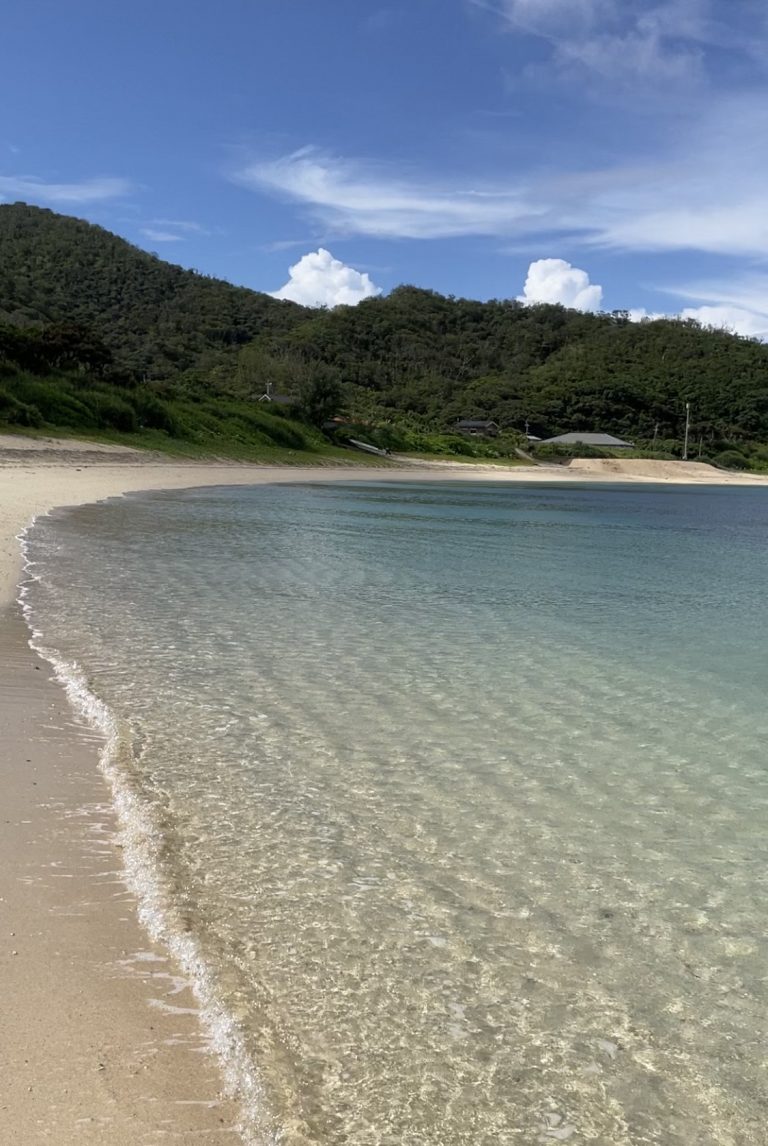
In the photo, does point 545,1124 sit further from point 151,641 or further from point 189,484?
point 189,484

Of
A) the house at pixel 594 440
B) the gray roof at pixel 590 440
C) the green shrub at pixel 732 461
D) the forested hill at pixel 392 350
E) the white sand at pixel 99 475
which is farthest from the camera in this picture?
the gray roof at pixel 590 440

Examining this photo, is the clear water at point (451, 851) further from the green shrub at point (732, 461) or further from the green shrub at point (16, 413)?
the green shrub at point (732, 461)

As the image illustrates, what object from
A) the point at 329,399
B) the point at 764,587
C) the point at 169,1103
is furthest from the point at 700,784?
the point at 329,399

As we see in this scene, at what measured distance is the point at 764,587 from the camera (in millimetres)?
14773

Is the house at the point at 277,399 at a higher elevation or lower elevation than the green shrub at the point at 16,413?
higher

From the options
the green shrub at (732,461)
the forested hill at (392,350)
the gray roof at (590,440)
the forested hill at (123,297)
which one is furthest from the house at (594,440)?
the forested hill at (123,297)

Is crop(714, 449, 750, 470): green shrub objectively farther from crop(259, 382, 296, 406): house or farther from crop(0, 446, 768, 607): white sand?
crop(259, 382, 296, 406): house

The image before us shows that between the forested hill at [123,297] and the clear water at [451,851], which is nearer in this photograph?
the clear water at [451,851]

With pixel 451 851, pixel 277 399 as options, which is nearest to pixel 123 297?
pixel 277 399

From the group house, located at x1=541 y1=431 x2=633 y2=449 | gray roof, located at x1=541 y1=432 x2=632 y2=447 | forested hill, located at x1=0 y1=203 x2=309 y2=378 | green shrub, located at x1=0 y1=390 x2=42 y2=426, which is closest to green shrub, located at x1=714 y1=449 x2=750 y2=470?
house, located at x1=541 y1=431 x2=633 y2=449

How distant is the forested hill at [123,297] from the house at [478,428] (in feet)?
102

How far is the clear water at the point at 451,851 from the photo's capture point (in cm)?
265

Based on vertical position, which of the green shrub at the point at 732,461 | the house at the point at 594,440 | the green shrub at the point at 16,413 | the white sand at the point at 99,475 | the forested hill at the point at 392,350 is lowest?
the white sand at the point at 99,475

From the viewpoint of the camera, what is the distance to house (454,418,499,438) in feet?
338
